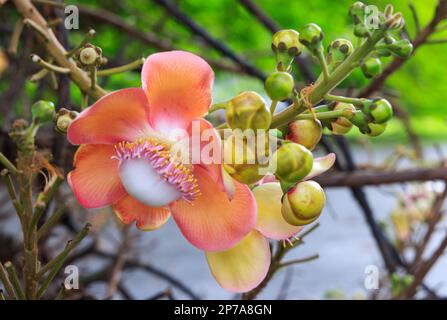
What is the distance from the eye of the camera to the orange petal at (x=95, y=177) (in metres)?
0.29

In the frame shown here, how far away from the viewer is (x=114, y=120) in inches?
11.2

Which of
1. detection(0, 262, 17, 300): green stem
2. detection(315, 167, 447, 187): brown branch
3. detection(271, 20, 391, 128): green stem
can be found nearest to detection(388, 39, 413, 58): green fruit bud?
detection(271, 20, 391, 128): green stem

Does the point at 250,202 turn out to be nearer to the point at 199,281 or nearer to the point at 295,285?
the point at 295,285

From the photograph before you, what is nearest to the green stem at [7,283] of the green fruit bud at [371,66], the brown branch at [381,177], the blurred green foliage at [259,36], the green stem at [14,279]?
the green stem at [14,279]

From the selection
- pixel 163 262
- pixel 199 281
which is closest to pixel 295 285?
pixel 199 281

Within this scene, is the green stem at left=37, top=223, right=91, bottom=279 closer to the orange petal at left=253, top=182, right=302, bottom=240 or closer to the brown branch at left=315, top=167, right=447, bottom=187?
the orange petal at left=253, top=182, right=302, bottom=240

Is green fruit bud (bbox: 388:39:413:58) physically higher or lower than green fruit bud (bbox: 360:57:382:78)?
higher

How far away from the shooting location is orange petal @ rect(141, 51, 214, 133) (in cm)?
28

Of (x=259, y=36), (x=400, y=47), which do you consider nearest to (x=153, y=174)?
(x=400, y=47)

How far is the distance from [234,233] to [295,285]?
792 mm

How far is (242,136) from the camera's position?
256 mm

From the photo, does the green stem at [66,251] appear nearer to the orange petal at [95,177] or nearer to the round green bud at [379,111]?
the orange petal at [95,177]

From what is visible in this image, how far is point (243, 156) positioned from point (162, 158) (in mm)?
46

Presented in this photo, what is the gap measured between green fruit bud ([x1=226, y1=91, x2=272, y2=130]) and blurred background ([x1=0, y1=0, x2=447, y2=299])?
30 centimetres
